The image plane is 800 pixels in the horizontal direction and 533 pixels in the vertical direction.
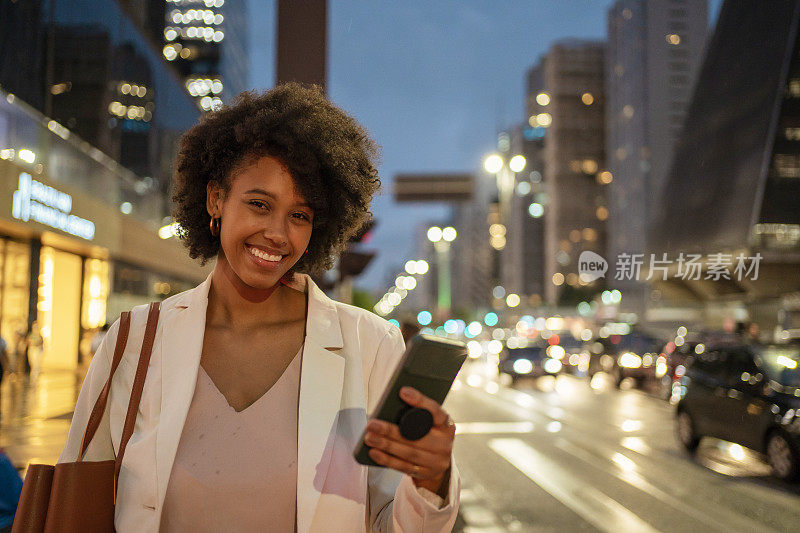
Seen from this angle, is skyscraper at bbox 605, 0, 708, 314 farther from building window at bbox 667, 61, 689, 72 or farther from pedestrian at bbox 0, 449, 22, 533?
pedestrian at bbox 0, 449, 22, 533

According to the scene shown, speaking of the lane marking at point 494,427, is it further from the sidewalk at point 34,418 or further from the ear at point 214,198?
the ear at point 214,198

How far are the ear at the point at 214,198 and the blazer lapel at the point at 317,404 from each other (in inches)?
19.4

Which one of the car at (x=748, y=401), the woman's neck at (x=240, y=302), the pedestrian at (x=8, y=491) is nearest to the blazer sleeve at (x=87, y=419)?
the woman's neck at (x=240, y=302)

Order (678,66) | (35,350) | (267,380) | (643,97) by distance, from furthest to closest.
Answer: (643,97)
(35,350)
(678,66)
(267,380)

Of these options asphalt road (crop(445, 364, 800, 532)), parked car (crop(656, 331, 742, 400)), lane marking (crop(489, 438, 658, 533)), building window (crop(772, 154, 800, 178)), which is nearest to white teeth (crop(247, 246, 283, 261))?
asphalt road (crop(445, 364, 800, 532))

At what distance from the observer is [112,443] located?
2.09 metres

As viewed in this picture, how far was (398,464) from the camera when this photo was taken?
1.63 m

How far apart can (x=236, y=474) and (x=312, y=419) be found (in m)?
0.24

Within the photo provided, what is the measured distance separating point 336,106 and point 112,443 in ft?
4.20

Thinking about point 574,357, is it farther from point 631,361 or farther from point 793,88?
point 793,88

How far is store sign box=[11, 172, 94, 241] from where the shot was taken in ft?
64.7

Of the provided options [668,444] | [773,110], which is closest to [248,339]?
[773,110]

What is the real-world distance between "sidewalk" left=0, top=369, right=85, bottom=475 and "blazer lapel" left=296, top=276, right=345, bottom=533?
337 centimetres

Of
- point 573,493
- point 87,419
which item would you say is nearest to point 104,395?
point 87,419
